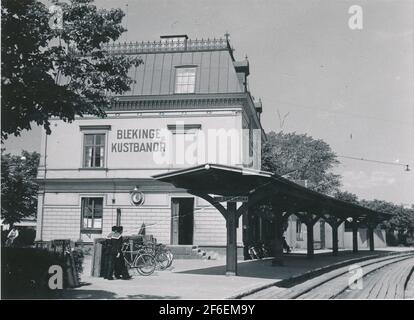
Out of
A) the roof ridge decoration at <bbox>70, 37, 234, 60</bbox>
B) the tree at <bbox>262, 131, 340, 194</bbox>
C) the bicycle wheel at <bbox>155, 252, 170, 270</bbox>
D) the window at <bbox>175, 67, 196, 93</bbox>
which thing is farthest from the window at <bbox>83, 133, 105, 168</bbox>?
the tree at <bbox>262, 131, 340, 194</bbox>

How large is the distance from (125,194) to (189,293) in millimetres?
14406

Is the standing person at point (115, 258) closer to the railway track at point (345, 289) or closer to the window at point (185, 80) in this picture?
the railway track at point (345, 289)

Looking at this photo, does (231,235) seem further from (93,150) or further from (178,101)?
(93,150)

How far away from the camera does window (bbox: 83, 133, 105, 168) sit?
24.4 metres

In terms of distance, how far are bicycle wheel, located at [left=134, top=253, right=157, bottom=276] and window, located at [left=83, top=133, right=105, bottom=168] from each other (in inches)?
434

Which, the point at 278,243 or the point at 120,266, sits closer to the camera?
the point at 120,266

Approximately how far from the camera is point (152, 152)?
23.7 m

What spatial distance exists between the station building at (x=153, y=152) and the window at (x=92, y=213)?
5 centimetres

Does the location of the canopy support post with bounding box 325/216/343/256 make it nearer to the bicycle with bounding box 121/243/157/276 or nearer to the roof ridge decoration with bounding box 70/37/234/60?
the roof ridge decoration with bounding box 70/37/234/60

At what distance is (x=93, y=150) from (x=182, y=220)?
555cm

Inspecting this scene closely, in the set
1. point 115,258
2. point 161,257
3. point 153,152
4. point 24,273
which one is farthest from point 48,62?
point 153,152

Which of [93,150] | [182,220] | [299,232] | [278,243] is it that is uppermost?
[93,150]
